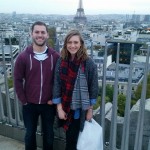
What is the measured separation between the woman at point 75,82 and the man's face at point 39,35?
0.22 metres

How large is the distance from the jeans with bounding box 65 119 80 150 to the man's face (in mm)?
766

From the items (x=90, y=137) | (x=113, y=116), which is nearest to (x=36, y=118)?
(x=90, y=137)

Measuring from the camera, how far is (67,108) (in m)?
2.57

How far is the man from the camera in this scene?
260 cm

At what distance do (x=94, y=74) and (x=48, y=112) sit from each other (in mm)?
642


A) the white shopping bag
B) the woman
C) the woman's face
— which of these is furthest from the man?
the white shopping bag

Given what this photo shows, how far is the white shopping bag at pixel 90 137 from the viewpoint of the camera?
2562 millimetres

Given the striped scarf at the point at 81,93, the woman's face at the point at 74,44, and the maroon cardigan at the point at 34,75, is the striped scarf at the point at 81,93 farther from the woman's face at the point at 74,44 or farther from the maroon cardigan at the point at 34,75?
the maroon cardigan at the point at 34,75

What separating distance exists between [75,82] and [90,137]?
52cm

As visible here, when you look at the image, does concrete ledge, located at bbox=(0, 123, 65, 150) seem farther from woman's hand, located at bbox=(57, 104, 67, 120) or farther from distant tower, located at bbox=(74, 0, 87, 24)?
distant tower, located at bbox=(74, 0, 87, 24)

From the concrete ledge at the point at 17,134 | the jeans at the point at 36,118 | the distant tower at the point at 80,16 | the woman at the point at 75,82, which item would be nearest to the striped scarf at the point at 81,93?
the woman at the point at 75,82

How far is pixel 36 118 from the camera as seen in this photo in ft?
9.42

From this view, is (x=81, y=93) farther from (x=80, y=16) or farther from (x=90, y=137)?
(x=80, y=16)

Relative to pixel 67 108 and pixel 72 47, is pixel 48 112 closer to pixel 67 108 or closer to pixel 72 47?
pixel 67 108
